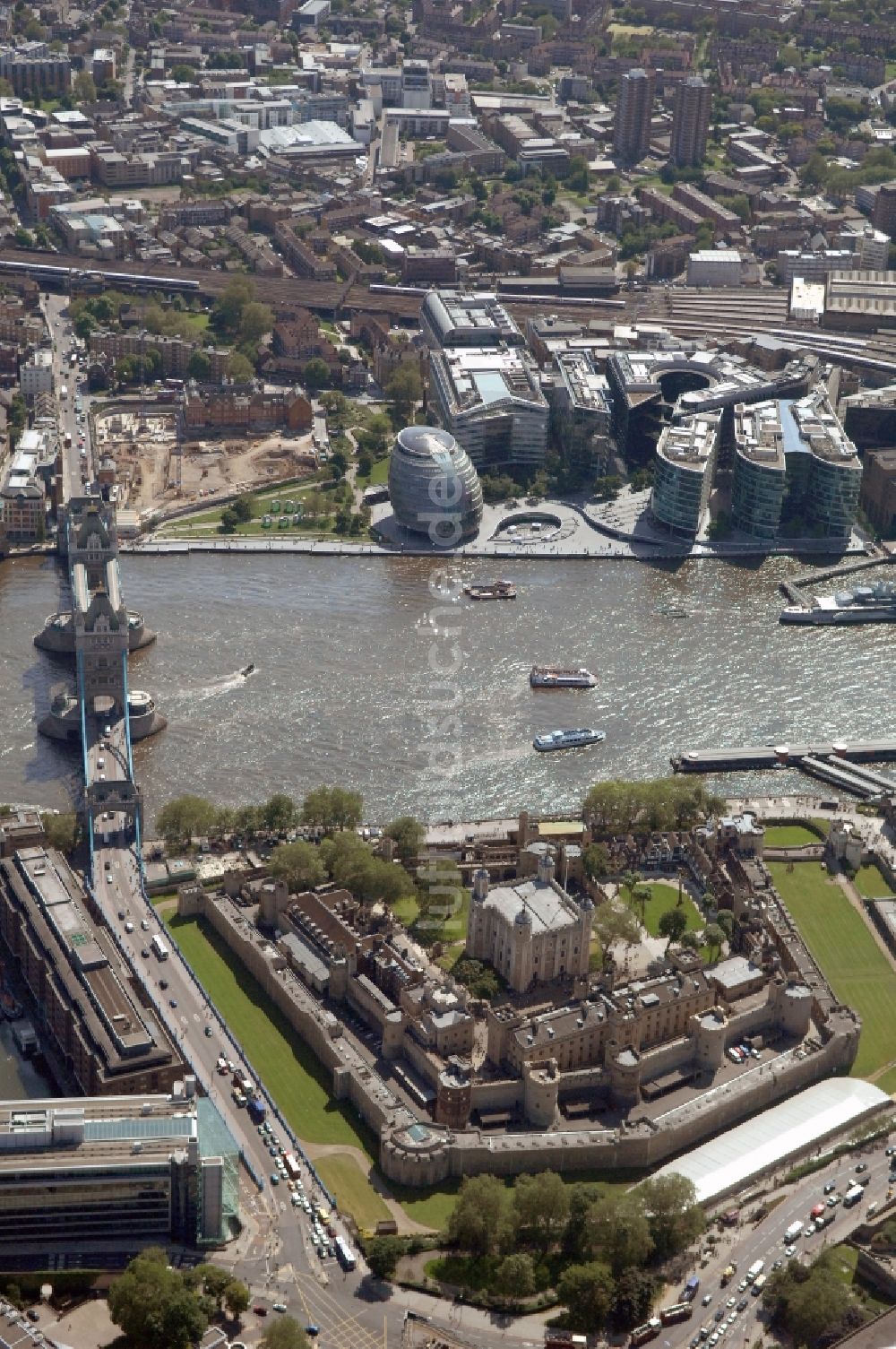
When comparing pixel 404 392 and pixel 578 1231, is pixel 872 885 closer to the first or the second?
pixel 578 1231

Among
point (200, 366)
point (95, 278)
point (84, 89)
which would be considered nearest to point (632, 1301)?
point (200, 366)

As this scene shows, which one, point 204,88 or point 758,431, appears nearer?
point 758,431

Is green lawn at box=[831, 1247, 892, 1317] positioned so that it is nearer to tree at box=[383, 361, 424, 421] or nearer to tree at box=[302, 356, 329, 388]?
tree at box=[383, 361, 424, 421]

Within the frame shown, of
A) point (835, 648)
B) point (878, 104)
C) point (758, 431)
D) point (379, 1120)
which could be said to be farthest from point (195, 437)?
point (878, 104)

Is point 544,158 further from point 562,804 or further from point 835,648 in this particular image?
point 562,804

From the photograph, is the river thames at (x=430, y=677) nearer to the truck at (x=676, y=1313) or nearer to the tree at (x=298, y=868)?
the tree at (x=298, y=868)

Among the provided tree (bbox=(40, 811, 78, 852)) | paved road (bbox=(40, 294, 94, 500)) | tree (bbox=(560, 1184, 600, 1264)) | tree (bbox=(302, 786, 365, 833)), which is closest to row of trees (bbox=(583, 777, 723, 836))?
tree (bbox=(302, 786, 365, 833))

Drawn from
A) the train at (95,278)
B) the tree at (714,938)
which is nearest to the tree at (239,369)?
the train at (95,278)

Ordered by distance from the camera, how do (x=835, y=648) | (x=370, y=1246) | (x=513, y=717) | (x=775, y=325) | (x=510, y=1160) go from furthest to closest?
(x=775, y=325) < (x=835, y=648) < (x=513, y=717) < (x=510, y=1160) < (x=370, y=1246)
